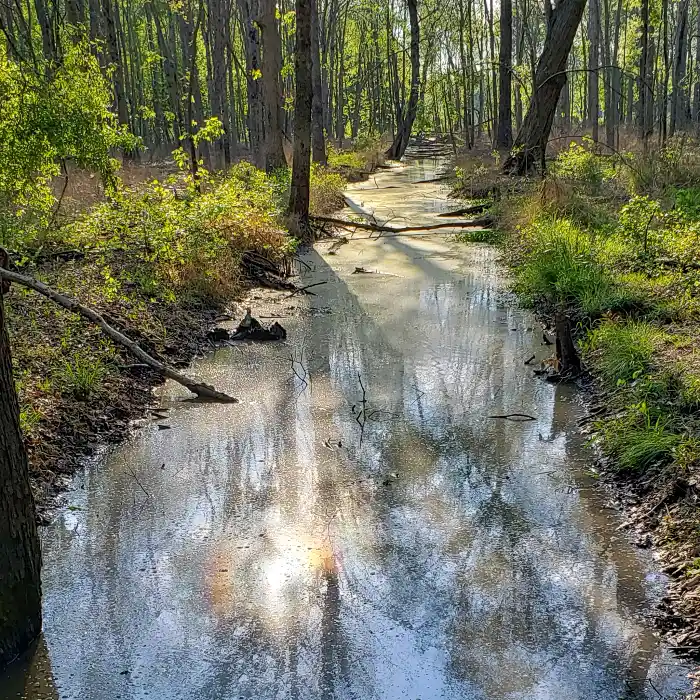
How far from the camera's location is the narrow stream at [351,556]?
3.12 meters

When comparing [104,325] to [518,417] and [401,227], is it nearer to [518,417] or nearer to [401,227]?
[518,417]

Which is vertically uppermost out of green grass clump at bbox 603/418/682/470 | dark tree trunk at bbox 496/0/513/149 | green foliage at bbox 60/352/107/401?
dark tree trunk at bbox 496/0/513/149

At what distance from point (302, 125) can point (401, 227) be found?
8.80 ft

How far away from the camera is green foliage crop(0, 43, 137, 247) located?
25.2 ft

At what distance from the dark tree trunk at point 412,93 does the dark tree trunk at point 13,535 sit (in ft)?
81.8

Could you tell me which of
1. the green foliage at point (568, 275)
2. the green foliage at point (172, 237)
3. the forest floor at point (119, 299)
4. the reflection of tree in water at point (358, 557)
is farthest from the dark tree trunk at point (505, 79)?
the reflection of tree in water at point (358, 557)

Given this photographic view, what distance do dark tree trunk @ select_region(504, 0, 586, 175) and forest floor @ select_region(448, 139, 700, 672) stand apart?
1470mm

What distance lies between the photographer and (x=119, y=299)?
7.32 metres

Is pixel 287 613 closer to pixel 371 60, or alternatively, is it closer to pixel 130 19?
pixel 130 19

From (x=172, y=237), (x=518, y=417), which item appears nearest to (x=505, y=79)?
(x=172, y=237)

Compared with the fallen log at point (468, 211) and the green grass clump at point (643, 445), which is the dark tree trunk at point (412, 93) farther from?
the green grass clump at point (643, 445)

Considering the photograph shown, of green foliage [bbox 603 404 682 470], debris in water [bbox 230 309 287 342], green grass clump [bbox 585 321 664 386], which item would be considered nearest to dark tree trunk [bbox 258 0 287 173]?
debris in water [bbox 230 309 287 342]

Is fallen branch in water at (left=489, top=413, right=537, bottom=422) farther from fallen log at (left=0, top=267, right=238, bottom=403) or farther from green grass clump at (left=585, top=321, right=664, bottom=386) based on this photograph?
fallen log at (left=0, top=267, right=238, bottom=403)

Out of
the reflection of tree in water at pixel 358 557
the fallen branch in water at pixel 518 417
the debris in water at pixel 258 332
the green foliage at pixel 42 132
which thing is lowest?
the reflection of tree in water at pixel 358 557
